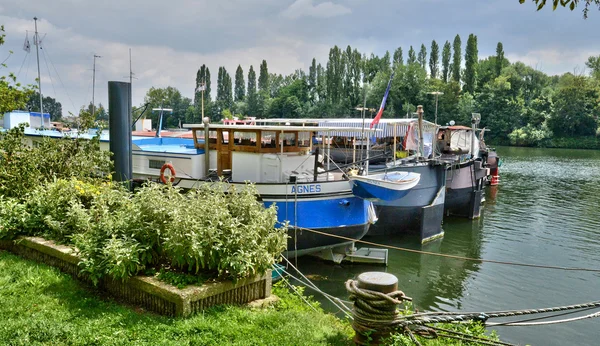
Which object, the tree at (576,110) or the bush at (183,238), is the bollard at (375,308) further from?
the tree at (576,110)

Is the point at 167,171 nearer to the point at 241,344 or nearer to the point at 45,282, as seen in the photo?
the point at 45,282

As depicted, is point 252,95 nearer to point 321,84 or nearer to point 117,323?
point 321,84

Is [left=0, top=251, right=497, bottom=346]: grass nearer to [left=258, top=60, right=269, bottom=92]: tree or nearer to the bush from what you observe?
the bush

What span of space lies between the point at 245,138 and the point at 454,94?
8902cm

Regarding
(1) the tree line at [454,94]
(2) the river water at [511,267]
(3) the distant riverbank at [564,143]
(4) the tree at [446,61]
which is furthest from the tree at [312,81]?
(2) the river water at [511,267]

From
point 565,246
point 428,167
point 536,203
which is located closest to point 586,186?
point 536,203

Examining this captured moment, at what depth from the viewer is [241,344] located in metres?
A: 5.24

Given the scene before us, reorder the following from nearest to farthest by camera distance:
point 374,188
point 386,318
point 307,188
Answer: point 386,318, point 307,188, point 374,188

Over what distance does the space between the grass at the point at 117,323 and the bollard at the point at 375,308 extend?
49 cm

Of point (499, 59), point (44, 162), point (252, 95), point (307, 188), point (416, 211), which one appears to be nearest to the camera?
point (44, 162)

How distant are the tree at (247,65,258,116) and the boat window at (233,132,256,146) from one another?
10238 centimetres

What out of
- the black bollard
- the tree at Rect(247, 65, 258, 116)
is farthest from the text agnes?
the tree at Rect(247, 65, 258, 116)

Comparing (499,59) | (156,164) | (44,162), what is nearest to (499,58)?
(499,59)

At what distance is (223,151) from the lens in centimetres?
1502
